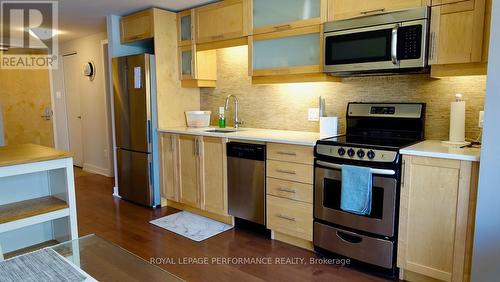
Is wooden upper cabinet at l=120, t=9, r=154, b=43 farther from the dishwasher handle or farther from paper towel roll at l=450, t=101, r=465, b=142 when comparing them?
paper towel roll at l=450, t=101, r=465, b=142

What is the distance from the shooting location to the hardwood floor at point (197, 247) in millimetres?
2387

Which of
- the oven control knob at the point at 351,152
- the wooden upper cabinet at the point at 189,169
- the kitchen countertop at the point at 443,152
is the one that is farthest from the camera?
the wooden upper cabinet at the point at 189,169

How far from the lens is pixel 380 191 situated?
2279 mm

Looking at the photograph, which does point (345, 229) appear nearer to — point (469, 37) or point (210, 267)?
point (210, 267)

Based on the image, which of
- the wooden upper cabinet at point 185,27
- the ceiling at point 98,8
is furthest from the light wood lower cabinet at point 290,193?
the ceiling at point 98,8

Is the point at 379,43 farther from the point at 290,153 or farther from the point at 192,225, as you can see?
the point at 192,225

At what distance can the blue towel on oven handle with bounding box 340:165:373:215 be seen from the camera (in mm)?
2273

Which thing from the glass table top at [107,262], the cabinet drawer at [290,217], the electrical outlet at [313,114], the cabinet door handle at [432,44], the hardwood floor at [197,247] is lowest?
the hardwood floor at [197,247]

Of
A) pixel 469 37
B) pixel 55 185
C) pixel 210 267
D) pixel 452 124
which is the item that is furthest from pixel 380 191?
pixel 55 185

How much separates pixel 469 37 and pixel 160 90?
2.90m

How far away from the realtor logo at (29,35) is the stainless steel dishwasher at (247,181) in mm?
2535

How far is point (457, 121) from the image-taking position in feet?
7.52

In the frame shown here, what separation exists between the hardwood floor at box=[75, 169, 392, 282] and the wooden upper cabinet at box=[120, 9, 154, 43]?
1956 mm

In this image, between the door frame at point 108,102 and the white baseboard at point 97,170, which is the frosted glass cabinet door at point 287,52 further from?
the white baseboard at point 97,170
